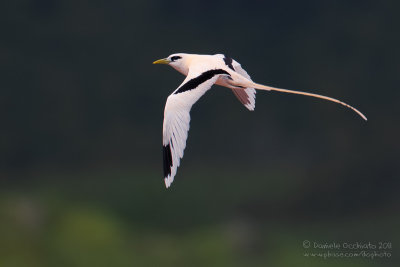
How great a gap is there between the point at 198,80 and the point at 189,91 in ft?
1.09

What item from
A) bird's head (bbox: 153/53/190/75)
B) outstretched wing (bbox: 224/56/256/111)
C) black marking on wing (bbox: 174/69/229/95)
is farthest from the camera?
outstretched wing (bbox: 224/56/256/111)

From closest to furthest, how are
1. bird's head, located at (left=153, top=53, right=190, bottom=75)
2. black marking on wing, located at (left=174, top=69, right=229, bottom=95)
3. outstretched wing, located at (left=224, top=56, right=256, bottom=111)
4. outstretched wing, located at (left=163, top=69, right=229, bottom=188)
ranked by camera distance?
outstretched wing, located at (left=163, top=69, right=229, bottom=188), black marking on wing, located at (left=174, top=69, right=229, bottom=95), bird's head, located at (left=153, top=53, right=190, bottom=75), outstretched wing, located at (left=224, top=56, right=256, bottom=111)

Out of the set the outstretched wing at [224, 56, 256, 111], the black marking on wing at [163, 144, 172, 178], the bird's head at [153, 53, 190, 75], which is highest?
the bird's head at [153, 53, 190, 75]

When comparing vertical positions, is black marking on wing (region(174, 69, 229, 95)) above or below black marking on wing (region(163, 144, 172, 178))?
above

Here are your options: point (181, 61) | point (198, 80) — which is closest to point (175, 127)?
point (198, 80)

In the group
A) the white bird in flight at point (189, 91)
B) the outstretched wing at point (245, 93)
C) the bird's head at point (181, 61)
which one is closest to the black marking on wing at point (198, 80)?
the white bird in flight at point (189, 91)

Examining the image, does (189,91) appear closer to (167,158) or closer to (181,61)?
(167,158)

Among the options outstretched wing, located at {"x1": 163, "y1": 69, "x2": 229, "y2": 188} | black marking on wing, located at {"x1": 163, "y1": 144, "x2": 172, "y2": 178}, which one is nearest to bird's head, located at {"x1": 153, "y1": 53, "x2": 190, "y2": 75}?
outstretched wing, located at {"x1": 163, "y1": 69, "x2": 229, "y2": 188}

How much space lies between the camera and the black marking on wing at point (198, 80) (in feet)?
30.2

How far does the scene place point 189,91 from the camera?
914 centimetres

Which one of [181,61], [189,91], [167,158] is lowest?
[167,158]

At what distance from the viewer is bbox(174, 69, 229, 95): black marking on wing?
920cm

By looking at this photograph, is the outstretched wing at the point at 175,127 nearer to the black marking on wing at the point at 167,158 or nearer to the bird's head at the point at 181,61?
the black marking on wing at the point at 167,158

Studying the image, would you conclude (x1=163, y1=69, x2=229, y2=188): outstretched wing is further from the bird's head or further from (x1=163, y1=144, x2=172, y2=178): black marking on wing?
the bird's head
